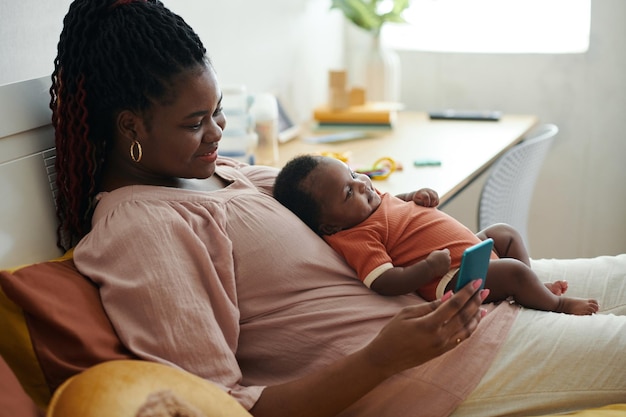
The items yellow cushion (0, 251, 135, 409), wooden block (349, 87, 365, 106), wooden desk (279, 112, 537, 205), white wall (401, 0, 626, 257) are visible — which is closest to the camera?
yellow cushion (0, 251, 135, 409)

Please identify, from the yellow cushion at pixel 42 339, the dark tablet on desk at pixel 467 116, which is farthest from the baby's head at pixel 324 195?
the dark tablet on desk at pixel 467 116

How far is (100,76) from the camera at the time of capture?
1.43m

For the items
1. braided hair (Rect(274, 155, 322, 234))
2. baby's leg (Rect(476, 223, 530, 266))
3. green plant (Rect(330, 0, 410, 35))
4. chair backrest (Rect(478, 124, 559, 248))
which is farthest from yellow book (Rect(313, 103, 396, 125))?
braided hair (Rect(274, 155, 322, 234))

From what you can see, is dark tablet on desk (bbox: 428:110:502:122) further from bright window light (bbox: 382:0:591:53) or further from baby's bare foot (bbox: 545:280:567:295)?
baby's bare foot (bbox: 545:280:567:295)

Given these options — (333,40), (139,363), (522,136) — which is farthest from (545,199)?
(139,363)

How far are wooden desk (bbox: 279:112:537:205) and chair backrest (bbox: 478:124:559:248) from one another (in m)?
0.07

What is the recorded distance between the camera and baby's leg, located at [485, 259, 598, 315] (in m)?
1.55

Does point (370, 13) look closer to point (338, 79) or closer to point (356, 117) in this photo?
point (338, 79)

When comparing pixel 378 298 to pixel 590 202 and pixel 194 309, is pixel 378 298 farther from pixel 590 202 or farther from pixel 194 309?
pixel 590 202

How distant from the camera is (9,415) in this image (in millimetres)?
1006

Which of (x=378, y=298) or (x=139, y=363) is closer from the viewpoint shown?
(x=139, y=363)

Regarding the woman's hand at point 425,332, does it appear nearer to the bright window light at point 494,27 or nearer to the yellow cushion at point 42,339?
the yellow cushion at point 42,339

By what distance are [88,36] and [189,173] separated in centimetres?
31

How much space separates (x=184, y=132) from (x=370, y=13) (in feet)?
5.96
